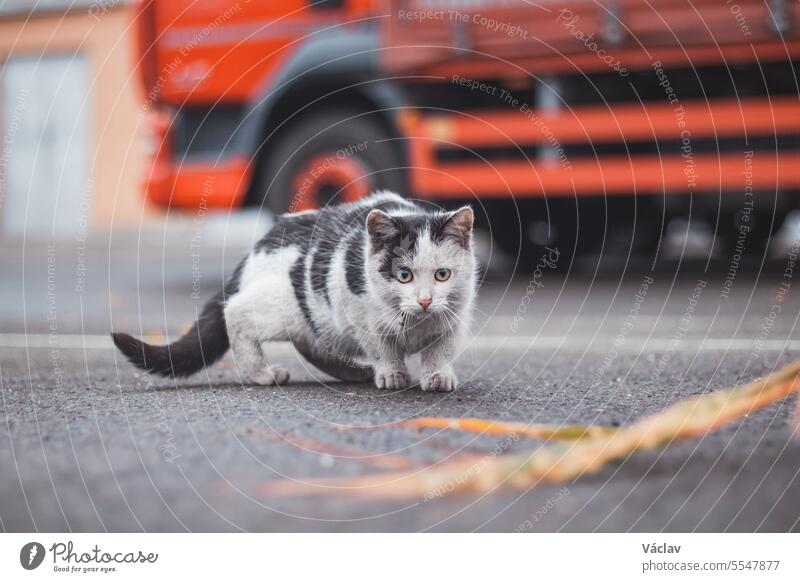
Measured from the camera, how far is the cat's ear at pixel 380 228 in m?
2.45

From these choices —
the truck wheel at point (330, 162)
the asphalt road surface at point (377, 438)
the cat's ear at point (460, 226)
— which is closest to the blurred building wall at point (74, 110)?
the truck wheel at point (330, 162)

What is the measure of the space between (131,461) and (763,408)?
5.04ft

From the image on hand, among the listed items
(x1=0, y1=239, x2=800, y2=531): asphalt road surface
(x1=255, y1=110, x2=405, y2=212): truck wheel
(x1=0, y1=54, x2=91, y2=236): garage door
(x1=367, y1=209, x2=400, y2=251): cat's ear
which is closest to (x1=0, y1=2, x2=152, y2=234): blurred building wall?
(x1=0, y1=54, x2=91, y2=236): garage door

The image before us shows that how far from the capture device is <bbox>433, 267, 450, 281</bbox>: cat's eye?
96.2 inches

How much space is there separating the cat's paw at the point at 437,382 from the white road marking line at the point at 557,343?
94 centimetres

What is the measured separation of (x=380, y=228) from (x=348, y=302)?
24cm

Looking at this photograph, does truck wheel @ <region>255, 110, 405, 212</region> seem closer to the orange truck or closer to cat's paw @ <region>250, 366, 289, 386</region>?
the orange truck

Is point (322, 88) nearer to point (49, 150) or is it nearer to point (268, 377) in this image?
point (268, 377)

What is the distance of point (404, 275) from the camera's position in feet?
7.95

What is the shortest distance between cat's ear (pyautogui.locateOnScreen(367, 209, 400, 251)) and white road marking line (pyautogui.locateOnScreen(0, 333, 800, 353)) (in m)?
1.03

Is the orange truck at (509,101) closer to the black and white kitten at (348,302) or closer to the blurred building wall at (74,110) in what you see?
the blurred building wall at (74,110)

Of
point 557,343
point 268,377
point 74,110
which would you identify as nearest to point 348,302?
point 268,377

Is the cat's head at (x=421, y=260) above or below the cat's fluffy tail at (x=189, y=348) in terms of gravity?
above
